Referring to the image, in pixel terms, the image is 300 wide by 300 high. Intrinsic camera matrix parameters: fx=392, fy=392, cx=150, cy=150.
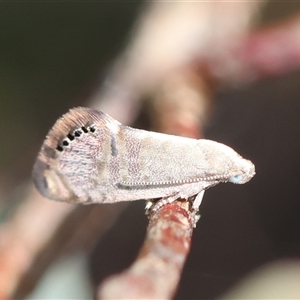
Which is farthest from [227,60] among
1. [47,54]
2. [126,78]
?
[47,54]

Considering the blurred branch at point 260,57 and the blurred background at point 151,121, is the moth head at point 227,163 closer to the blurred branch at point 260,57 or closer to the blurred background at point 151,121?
the blurred background at point 151,121

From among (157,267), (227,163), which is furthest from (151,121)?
(157,267)

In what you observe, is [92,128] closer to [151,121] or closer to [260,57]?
[151,121]

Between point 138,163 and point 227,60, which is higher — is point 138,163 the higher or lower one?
the lower one

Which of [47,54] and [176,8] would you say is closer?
[176,8]

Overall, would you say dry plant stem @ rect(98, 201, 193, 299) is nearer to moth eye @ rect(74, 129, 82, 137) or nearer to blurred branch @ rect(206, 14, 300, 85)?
moth eye @ rect(74, 129, 82, 137)

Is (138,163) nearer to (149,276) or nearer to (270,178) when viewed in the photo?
(149,276)
